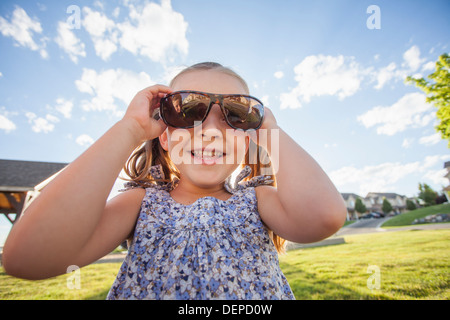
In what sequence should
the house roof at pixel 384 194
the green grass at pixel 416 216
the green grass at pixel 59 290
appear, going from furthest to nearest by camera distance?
the house roof at pixel 384 194, the green grass at pixel 416 216, the green grass at pixel 59 290

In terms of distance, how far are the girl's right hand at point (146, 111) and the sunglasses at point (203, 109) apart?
0.09m

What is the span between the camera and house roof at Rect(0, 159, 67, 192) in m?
11.7

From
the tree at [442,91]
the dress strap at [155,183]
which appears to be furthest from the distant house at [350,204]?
the dress strap at [155,183]

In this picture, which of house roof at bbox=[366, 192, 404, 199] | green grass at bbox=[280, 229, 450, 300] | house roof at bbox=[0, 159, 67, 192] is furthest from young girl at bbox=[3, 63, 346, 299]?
house roof at bbox=[366, 192, 404, 199]

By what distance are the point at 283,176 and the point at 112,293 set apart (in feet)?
4.23

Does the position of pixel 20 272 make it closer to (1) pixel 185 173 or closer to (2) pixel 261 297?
(1) pixel 185 173

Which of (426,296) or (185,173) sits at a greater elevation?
(185,173)

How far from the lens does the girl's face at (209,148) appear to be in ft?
5.21

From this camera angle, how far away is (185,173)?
169 cm

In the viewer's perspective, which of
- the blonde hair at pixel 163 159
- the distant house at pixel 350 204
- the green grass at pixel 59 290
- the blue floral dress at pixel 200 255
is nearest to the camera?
the blue floral dress at pixel 200 255

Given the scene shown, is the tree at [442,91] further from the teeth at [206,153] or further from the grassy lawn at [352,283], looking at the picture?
the teeth at [206,153]

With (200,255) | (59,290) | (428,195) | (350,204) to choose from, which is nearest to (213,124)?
(200,255)
